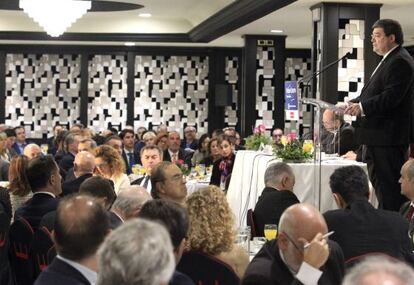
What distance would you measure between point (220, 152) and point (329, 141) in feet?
9.32

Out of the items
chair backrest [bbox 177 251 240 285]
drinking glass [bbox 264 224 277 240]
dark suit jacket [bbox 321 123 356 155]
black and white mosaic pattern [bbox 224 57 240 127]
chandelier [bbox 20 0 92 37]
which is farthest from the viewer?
black and white mosaic pattern [bbox 224 57 240 127]

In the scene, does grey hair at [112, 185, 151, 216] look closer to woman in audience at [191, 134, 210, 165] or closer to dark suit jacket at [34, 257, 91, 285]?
dark suit jacket at [34, 257, 91, 285]

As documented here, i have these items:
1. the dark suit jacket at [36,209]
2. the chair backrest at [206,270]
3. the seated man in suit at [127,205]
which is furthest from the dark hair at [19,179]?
the chair backrest at [206,270]

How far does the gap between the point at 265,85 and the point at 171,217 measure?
14.9 metres

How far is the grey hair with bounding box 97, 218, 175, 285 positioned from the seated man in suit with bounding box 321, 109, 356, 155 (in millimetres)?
6197

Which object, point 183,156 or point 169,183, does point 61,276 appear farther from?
point 183,156

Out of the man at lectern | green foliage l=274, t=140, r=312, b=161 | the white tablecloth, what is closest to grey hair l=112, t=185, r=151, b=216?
the man at lectern

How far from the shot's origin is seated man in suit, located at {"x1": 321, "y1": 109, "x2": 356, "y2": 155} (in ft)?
29.7

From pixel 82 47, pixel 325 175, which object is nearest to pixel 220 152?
pixel 325 175

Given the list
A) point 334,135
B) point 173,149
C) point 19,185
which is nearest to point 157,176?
point 19,185

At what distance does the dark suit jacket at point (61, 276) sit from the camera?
10.2 feet

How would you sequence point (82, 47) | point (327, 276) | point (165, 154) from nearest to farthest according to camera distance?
point (327, 276)
point (165, 154)
point (82, 47)

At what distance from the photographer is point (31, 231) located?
5.44m

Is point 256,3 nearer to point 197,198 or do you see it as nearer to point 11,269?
point 11,269
